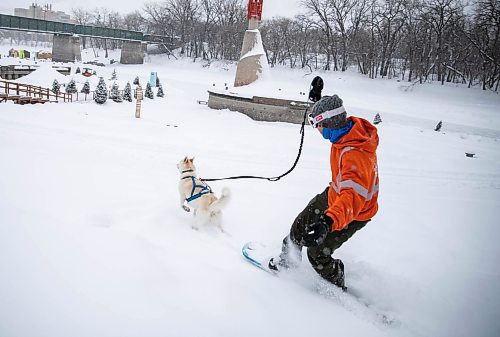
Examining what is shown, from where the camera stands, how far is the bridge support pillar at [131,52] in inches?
1969

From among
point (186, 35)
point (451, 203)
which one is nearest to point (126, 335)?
point (451, 203)

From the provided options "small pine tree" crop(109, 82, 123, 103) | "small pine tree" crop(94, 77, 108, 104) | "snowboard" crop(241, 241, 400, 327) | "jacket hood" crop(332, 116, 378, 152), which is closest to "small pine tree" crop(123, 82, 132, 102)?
"small pine tree" crop(109, 82, 123, 103)

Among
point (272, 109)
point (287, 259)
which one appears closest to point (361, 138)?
point (287, 259)

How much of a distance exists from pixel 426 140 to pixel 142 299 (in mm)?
15036

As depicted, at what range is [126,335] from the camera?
2162mm

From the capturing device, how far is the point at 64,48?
147 ft

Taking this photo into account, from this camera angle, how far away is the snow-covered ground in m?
2.42

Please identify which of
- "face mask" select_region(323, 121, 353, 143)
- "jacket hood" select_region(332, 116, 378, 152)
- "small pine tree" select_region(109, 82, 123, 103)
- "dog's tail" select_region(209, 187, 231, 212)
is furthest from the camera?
"small pine tree" select_region(109, 82, 123, 103)

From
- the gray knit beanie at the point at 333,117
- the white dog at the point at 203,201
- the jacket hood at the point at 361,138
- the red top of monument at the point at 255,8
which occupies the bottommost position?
the white dog at the point at 203,201

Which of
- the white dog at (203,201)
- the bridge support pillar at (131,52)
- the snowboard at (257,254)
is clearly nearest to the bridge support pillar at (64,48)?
the bridge support pillar at (131,52)

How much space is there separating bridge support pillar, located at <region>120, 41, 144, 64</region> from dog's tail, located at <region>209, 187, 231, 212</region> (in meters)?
54.1

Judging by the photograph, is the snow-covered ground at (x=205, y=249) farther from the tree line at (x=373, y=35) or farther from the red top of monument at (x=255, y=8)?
the tree line at (x=373, y=35)

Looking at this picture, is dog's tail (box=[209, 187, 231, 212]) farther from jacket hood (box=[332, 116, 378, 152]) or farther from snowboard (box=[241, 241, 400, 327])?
jacket hood (box=[332, 116, 378, 152])

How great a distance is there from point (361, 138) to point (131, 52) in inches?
2187
